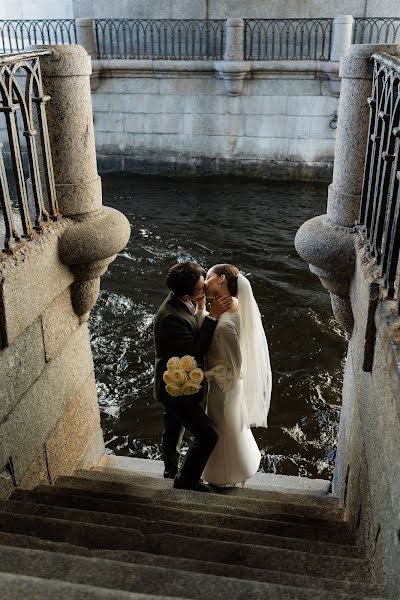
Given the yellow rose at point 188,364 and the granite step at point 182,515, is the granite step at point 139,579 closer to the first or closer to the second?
the granite step at point 182,515

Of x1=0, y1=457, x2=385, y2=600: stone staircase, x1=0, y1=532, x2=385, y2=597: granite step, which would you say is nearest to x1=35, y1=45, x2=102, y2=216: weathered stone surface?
x1=0, y1=457, x2=385, y2=600: stone staircase

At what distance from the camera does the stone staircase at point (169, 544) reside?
1.56 m

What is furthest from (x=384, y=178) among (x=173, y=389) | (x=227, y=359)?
(x=173, y=389)

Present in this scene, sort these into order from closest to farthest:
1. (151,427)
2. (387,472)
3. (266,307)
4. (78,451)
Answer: (387,472), (78,451), (151,427), (266,307)

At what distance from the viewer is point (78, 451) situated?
445 cm

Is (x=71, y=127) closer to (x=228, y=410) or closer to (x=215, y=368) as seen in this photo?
(x=215, y=368)

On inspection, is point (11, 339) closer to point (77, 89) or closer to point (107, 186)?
point (77, 89)

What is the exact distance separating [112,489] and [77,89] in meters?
2.51

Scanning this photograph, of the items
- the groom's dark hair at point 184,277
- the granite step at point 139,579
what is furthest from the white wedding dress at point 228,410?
the granite step at point 139,579

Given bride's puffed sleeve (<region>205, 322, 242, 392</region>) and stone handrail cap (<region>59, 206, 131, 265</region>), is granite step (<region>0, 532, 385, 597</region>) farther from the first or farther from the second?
stone handrail cap (<region>59, 206, 131, 265</region>)

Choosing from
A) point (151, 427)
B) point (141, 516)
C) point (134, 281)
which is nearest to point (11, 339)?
point (141, 516)

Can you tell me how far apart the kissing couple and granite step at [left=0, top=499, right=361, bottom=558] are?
815mm

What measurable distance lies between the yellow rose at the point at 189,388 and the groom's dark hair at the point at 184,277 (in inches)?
21.0

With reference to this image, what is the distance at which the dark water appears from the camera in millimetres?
5793
